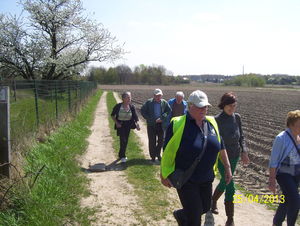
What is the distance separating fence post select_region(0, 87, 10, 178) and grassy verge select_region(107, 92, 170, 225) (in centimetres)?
216

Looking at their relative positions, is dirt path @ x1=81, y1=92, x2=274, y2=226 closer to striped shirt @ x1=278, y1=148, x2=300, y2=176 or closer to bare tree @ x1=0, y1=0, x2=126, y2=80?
striped shirt @ x1=278, y1=148, x2=300, y2=176

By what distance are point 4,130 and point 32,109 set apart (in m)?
3.62

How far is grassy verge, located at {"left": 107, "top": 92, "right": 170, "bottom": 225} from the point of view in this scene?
13.0 feet

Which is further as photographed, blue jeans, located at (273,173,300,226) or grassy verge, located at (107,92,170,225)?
grassy verge, located at (107,92,170,225)

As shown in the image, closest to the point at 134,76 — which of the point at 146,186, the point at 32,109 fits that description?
the point at 32,109

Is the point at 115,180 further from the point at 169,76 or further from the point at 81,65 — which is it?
the point at 169,76

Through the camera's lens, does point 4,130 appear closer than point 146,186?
Yes

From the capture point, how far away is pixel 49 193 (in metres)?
3.98

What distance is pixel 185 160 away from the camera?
2.81m

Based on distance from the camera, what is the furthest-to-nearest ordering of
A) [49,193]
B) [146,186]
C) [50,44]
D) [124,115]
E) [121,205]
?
[50,44] < [124,115] < [146,186] < [121,205] < [49,193]

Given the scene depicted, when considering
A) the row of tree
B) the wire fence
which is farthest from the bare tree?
the row of tree

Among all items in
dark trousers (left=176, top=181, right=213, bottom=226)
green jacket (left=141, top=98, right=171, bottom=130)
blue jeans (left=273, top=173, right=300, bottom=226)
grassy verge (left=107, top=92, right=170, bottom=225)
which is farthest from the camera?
green jacket (left=141, top=98, right=171, bottom=130)
